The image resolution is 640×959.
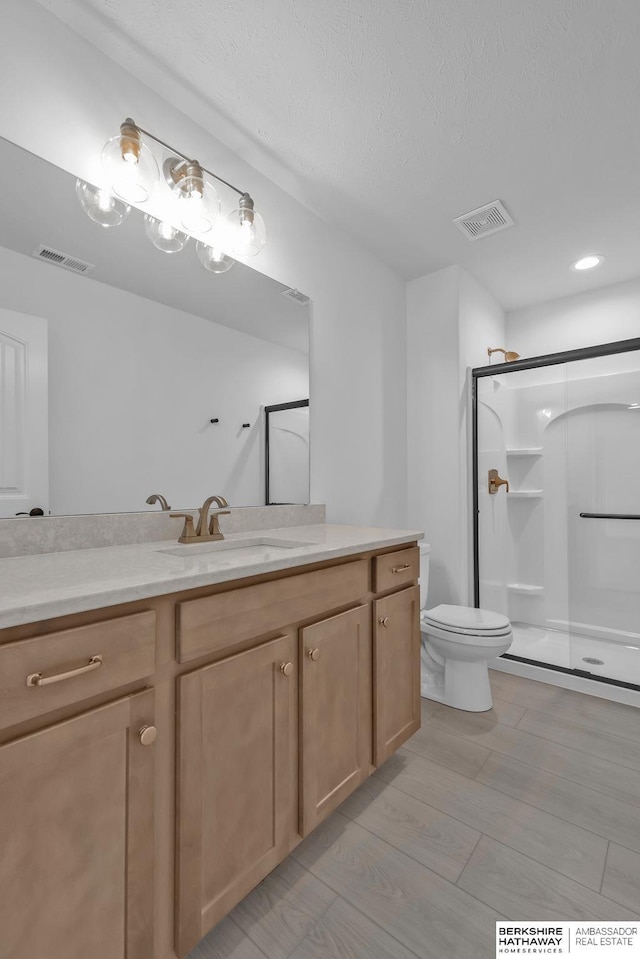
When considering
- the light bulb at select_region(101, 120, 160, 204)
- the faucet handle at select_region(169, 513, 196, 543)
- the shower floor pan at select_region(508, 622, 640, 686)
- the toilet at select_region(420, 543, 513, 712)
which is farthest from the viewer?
the shower floor pan at select_region(508, 622, 640, 686)

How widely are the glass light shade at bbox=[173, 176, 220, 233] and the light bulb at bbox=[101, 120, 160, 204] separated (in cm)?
9

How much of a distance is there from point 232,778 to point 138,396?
116 cm

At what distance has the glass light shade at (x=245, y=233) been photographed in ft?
5.68

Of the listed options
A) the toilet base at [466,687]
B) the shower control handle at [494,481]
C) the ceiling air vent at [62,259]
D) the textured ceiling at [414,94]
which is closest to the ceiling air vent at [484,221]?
the textured ceiling at [414,94]

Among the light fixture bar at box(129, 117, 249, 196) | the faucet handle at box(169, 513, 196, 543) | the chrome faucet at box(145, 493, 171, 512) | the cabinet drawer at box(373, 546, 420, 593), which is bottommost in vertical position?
the cabinet drawer at box(373, 546, 420, 593)

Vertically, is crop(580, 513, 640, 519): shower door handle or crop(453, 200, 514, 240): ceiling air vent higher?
crop(453, 200, 514, 240): ceiling air vent

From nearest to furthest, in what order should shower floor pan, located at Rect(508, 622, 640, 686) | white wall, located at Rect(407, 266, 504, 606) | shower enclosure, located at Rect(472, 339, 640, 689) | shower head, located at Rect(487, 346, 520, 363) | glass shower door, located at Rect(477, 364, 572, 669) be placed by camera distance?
shower floor pan, located at Rect(508, 622, 640, 686) → shower enclosure, located at Rect(472, 339, 640, 689) → white wall, located at Rect(407, 266, 504, 606) → glass shower door, located at Rect(477, 364, 572, 669) → shower head, located at Rect(487, 346, 520, 363)

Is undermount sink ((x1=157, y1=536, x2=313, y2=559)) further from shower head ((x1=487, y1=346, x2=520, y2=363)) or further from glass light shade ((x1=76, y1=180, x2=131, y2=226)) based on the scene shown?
shower head ((x1=487, y1=346, x2=520, y2=363))

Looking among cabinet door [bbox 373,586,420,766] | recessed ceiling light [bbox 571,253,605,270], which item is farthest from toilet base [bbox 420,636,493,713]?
recessed ceiling light [bbox 571,253,605,270]

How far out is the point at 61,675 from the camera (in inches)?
28.8

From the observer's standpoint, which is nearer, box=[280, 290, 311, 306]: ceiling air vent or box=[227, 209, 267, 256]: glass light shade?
box=[227, 209, 267, 256]: glass light shade

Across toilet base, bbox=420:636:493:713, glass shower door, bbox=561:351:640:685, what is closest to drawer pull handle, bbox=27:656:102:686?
toilet base, bbox=420:636:493:713

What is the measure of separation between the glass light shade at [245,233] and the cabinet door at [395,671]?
144 cm

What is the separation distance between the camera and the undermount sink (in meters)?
1.37
